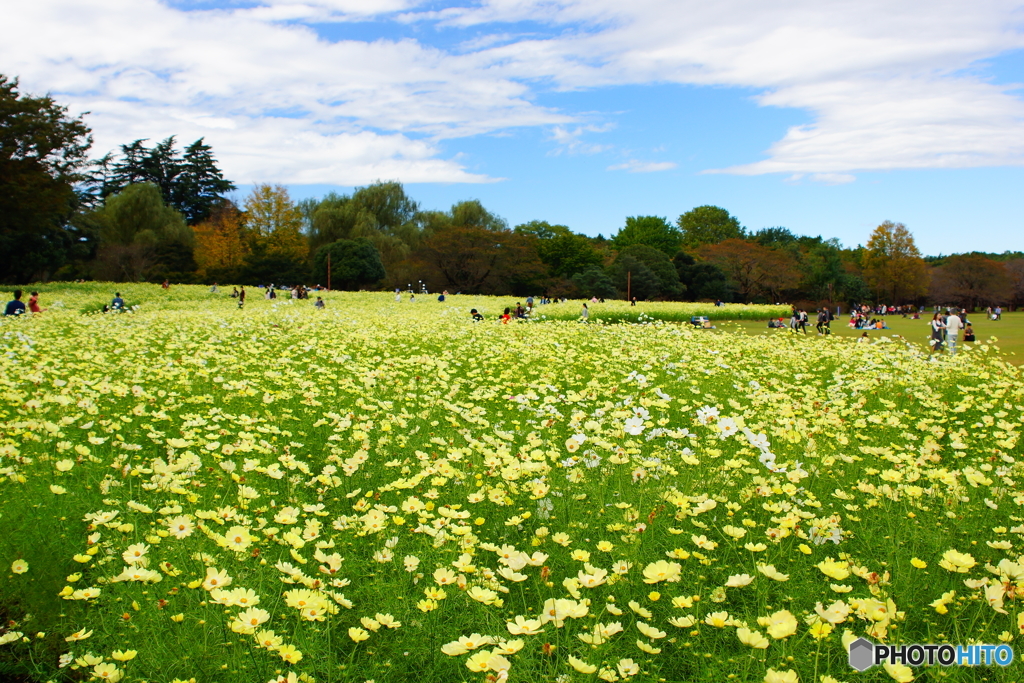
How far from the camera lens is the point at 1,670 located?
153 inches

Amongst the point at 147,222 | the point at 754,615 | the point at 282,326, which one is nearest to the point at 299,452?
the point at 754,615

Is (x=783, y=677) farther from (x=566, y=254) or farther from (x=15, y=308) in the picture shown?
(x=566, y=254)

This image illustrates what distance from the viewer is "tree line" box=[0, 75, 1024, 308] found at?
2235 inches

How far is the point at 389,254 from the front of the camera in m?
64.9

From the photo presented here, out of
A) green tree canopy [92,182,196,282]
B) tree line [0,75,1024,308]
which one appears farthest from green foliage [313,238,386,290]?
green tree canopy [92,182,196,282]

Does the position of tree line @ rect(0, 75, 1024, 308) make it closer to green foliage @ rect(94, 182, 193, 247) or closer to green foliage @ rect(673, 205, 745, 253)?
green foliage @ rect(94, 182, 193, 247)

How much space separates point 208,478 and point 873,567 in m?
5.26

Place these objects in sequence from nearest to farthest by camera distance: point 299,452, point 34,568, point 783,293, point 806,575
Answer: point 806,575 → point 34,568 → point 299,452 → point 783,293

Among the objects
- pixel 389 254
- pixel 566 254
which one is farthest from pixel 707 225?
pixel 389 254

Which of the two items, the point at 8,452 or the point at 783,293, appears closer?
the point at 8,452

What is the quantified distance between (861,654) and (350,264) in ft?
187

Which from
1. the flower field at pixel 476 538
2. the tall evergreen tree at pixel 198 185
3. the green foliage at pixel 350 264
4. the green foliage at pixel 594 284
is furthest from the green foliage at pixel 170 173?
the flower field at pixel 476 538

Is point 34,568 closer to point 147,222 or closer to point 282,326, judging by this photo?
point 282,326

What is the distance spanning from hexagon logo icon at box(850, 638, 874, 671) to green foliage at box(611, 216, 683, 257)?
77000mm
